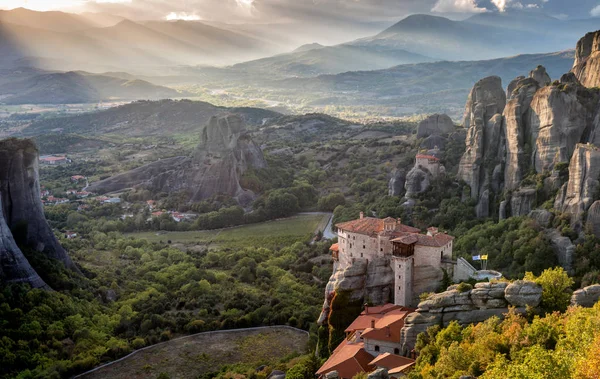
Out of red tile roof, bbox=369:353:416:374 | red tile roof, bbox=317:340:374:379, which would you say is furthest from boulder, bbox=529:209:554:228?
red tile roof, bbox=369:353:416:374

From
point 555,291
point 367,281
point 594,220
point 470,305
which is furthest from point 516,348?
point 594,220

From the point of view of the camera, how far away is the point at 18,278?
50.2m

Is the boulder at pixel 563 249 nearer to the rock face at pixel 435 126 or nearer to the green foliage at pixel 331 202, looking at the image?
the green foliage at pixel 331 202

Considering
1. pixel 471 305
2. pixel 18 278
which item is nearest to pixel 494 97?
pixel 471 305

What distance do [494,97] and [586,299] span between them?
67216 millimetres

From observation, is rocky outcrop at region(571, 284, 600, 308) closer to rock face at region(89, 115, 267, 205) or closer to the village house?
rock face at region(89, 115, 267, 205)

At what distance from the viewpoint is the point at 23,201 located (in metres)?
56.8

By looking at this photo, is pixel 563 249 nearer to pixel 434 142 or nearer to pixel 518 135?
pixel 518 135

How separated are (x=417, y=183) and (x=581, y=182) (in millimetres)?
26095

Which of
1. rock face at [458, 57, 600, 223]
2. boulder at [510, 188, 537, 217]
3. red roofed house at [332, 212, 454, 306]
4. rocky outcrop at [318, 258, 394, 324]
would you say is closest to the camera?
red roofed house at [332, 212, 454, 306]

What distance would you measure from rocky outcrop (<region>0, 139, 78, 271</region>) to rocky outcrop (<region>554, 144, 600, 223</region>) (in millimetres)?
44274

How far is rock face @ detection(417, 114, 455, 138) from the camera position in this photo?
A: 111m

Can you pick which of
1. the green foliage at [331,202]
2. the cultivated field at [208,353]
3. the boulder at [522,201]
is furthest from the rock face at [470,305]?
the green foliage at [331,202]

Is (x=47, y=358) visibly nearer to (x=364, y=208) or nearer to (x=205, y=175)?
(x=364, y=208)
